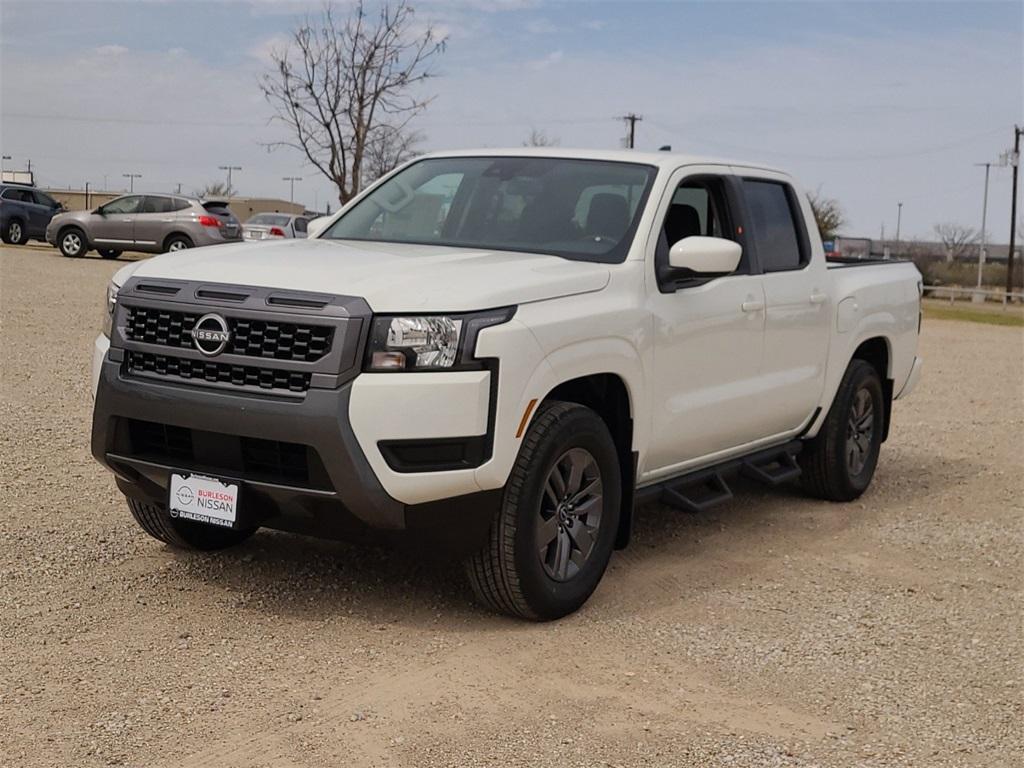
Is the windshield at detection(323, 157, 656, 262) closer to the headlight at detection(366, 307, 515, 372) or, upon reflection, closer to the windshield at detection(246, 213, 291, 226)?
the headlight at detection(366, 307, 515, 372)

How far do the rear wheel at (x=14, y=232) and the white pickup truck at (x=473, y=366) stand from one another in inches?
1099

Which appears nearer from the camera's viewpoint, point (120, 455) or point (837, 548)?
point (120, 455)

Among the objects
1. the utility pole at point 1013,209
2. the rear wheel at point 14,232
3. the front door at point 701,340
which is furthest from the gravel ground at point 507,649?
the utility pole at point 1013,209

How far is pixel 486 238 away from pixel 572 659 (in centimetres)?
207

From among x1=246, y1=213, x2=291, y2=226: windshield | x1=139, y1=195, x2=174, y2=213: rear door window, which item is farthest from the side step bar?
x1=246, y1=213, x2=291, y2=226: windshield

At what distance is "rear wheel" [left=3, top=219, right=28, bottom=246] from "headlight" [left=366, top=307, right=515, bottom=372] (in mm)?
30023

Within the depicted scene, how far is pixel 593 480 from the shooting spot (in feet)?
18.2

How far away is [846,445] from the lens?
811cm

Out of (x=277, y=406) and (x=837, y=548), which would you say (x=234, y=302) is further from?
(x=837, y=548)

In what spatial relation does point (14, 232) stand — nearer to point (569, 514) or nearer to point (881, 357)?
point (881, 357)

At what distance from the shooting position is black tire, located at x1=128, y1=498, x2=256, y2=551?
5961 millimetres

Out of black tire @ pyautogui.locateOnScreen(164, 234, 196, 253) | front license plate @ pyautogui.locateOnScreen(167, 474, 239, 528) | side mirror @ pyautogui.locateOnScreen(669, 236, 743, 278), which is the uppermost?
side mirror @ pyautogui.locateOnScreen(669, 236, 743, 278)

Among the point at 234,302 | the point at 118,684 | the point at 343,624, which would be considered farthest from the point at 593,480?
the point at 118,684

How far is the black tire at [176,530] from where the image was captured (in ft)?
19.6
